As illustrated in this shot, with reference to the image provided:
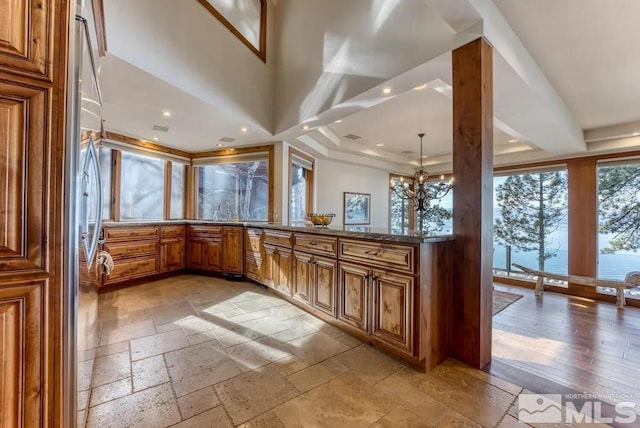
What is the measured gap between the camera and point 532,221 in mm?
5367

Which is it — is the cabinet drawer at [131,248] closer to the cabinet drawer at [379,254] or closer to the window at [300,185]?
the window at [300,185]

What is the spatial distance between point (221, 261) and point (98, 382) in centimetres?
275

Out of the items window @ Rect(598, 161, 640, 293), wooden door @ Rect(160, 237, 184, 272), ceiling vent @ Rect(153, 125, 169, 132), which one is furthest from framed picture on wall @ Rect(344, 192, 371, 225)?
window @ Rect(598, 161, 640, 293)

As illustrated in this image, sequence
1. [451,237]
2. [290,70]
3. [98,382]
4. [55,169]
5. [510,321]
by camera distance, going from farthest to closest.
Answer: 1. [290,70]
2. [510,321]
3. [451,237]
4. [98,382]
5. [55,169]

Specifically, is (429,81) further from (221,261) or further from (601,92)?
(221,261)

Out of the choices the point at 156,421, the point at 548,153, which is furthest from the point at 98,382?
the point at 548,153

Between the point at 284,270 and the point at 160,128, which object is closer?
the point at 284,270

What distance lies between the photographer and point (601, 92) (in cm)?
320

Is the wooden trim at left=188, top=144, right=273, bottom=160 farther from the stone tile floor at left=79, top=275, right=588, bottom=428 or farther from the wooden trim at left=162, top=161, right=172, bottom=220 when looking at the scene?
the stone tile floor at left=79, top=275, right=588, bottom=428

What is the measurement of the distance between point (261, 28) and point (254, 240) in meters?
3.43

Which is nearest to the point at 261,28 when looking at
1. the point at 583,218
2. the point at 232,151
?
the point at 232,151

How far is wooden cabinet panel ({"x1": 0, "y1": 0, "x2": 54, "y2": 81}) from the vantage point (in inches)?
32.6

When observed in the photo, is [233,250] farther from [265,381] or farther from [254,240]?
[265,381]

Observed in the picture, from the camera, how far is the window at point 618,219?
425 cm
